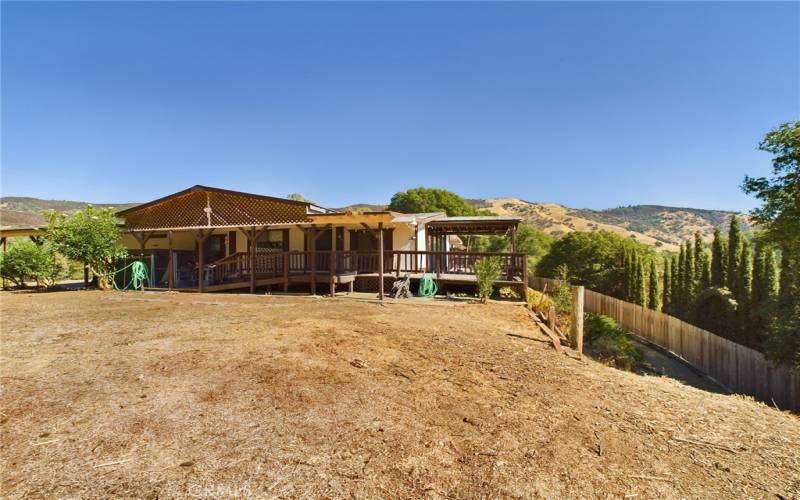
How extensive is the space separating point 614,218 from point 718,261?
9727cm

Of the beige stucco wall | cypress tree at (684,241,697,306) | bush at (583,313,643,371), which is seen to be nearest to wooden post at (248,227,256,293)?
the beige stucco wall

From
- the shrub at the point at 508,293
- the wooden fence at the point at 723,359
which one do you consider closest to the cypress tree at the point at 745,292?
the wooden fence at the point at 723,359

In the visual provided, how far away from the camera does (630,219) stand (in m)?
108

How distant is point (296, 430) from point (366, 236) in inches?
570

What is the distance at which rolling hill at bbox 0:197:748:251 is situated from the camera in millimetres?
81875

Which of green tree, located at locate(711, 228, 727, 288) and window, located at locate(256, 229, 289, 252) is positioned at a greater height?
window, located at locate(256, 229, 289, 252)

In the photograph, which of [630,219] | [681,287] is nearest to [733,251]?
[681,287]

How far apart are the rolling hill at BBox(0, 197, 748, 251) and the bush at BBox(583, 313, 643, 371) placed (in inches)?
2509

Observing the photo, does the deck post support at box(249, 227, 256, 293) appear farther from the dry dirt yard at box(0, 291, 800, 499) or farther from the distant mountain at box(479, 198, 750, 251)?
the distant mountain at box(479, 198, 750, 251)

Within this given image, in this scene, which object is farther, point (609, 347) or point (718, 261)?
point (718, 261)

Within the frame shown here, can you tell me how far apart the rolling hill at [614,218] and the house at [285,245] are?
217 feet

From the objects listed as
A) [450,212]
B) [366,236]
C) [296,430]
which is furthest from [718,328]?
[450,212]

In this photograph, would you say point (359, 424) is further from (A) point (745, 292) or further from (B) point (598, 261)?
(B) point (598, 261)

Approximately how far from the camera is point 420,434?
3.83 meters
